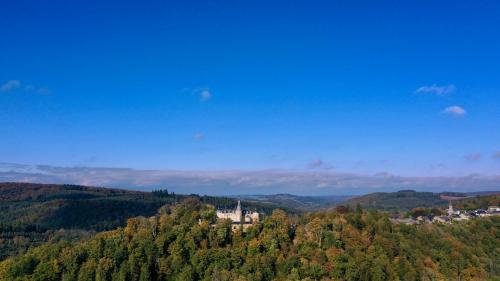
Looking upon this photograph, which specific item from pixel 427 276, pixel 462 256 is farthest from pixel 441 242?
pixel 427 276

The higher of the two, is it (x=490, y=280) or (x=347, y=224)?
(x=347, y=224)

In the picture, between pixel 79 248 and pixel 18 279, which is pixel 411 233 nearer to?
pixel 79 248

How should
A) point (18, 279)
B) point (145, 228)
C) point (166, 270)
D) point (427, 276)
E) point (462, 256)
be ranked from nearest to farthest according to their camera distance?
point (18, 279), point (166, 270), point (427, 276), point (145, 228), point (462, 256)

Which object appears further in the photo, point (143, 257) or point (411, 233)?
point (411, 233)

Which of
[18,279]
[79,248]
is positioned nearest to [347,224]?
[79,248]

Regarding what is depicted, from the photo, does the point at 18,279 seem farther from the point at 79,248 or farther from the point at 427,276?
the point at 427,276

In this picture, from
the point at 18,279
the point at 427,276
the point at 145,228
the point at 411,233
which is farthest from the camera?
the point at 411,233
